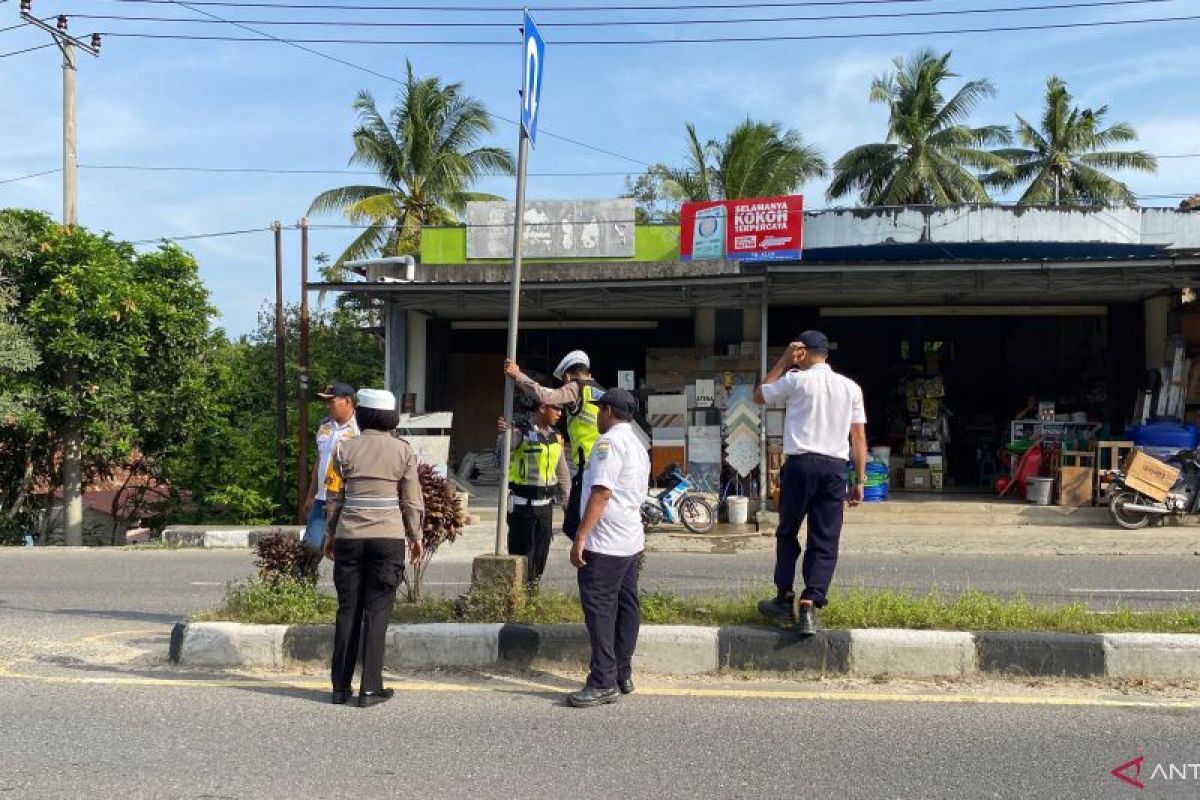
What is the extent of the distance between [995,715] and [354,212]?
2177 cm

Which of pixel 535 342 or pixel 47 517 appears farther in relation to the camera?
pixel 535 342

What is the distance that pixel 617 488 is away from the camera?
5094 millimetres

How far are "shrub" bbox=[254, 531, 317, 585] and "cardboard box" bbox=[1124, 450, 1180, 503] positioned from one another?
1139cm

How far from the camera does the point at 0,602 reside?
350 inches

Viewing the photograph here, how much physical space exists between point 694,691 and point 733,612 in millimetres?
792

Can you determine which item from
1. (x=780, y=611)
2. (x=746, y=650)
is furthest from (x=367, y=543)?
(x=780, y=611)

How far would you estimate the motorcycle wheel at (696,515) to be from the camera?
1398 centimetres

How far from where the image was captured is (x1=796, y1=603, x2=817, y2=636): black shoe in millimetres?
5406

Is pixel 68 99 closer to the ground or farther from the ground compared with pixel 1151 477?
farther from the ground

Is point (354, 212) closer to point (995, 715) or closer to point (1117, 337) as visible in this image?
point (1117, 337)

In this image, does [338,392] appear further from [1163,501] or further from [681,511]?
[1163,501]

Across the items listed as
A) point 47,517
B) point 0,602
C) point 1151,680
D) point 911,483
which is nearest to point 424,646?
point 1151,680

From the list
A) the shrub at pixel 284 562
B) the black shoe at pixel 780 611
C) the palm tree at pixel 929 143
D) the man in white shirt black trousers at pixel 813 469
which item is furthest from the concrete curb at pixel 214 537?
the palm tree at pixel 929 143

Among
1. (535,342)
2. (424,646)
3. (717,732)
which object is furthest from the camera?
(535,342)
